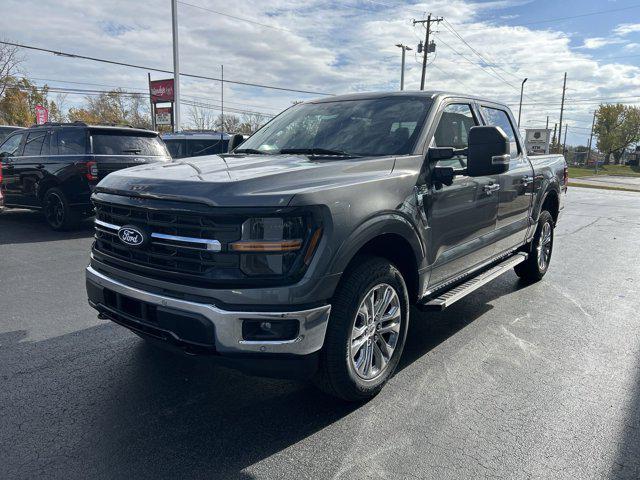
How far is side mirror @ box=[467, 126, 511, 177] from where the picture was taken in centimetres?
348

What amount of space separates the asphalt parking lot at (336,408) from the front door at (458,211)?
71 centimetres

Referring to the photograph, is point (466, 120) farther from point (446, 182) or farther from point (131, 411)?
point (131, 411)

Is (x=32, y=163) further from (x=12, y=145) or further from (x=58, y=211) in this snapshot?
(x=12, y=145)

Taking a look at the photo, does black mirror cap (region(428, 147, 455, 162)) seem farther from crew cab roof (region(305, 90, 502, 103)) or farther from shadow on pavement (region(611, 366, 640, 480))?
shadow on pavement (region(611, 366, 640, 480))

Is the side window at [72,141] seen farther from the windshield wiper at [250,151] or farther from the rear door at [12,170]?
the windshield wiper at [250,151]

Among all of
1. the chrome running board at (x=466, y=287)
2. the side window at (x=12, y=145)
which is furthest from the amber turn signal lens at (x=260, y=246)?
the side window at (x=12, y=145)

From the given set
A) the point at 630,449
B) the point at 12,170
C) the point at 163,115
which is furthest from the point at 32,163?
the point at 163,115

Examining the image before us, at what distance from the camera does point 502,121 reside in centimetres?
538

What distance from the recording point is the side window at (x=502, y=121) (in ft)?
16.3

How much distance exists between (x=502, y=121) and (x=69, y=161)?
699 centimetres

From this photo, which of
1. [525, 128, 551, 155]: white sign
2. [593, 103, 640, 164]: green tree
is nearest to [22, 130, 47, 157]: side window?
[525, 128, 551, 155]: white sign

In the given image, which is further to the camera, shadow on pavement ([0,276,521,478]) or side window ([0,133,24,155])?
side window ([0,133,24,155])

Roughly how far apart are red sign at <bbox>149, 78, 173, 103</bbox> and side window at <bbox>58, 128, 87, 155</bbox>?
23.8 metres

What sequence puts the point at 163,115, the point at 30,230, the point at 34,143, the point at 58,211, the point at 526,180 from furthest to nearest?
the point at 163,115
the point at 34,143
the point at 30,230
the point at 58,211
the point at 526,180
